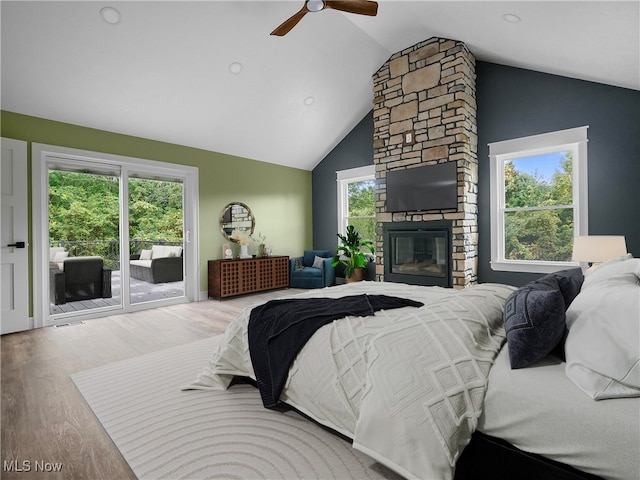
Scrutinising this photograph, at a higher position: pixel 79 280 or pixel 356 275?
pixel 79 280

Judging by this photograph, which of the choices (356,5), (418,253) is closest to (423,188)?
(418,253)

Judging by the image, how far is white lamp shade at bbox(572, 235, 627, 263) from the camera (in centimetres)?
330

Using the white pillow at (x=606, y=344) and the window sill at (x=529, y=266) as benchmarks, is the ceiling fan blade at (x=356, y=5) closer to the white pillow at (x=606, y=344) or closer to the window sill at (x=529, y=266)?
the white pillow at (x=606, y=344)

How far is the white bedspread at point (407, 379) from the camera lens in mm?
1244

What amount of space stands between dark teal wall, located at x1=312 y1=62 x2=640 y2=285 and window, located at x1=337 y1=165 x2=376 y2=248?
6.86 ft

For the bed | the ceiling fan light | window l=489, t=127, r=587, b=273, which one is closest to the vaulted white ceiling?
window l=489, t=127, r=587, b=273

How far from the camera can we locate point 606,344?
1.22 metres

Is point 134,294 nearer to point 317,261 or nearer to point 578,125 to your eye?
point 317,261

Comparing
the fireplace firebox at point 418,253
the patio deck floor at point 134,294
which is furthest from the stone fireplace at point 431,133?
the patio deck floor at point 134,294

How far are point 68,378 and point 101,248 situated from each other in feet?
8.26

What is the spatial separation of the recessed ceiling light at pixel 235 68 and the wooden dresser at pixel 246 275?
283 cm

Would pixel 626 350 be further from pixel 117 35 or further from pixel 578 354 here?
pixel 117 35

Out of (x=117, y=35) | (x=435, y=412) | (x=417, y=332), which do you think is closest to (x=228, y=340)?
(x=417, y=332)

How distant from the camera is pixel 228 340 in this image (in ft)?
7.60
